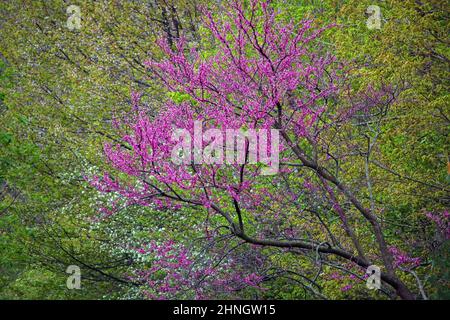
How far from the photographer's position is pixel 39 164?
61.6ft

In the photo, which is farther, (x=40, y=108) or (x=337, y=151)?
(x=40, y=108)

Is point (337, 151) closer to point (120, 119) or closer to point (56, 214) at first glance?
point (120, 119)

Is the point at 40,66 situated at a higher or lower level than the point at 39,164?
higher

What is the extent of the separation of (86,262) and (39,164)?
2.80 meters

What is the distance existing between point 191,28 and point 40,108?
4074mm
